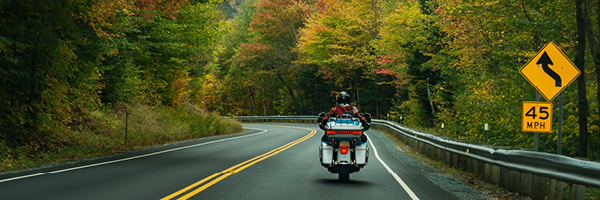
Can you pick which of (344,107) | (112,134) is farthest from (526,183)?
(112,134)

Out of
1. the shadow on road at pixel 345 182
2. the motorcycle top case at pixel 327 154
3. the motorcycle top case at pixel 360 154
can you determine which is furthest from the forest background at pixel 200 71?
the motorcycle top case at pixel 327 154

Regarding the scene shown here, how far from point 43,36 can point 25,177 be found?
456 centimetres

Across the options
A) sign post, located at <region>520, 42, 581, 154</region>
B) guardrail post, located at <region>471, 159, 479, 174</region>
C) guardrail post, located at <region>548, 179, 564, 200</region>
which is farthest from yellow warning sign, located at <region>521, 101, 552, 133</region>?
guardrail post, located at <region>471, 159, 479, 174</region>

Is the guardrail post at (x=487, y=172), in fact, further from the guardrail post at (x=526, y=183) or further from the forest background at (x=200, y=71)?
→ the forest background at (x=200, y=71)

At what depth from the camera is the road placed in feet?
23.6

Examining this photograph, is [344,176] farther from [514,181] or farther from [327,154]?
[514,181]

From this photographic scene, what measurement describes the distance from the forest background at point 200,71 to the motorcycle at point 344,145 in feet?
17.0

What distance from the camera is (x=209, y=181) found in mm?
8602

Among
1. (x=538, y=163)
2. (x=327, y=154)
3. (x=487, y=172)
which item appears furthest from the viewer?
(x=487, y=172)

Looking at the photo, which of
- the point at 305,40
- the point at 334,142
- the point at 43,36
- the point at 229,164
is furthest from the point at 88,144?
the point at 305,40

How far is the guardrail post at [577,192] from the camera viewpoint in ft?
18.9

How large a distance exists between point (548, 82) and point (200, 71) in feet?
94.5

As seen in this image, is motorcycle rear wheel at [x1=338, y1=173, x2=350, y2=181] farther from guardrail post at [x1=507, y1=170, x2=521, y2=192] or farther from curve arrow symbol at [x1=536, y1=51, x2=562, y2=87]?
curve arrow symbol at [x1=536, y1=51, x2=562, y2=87]

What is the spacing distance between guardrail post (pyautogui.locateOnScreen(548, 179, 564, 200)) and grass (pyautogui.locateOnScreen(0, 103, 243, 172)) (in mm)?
11033
